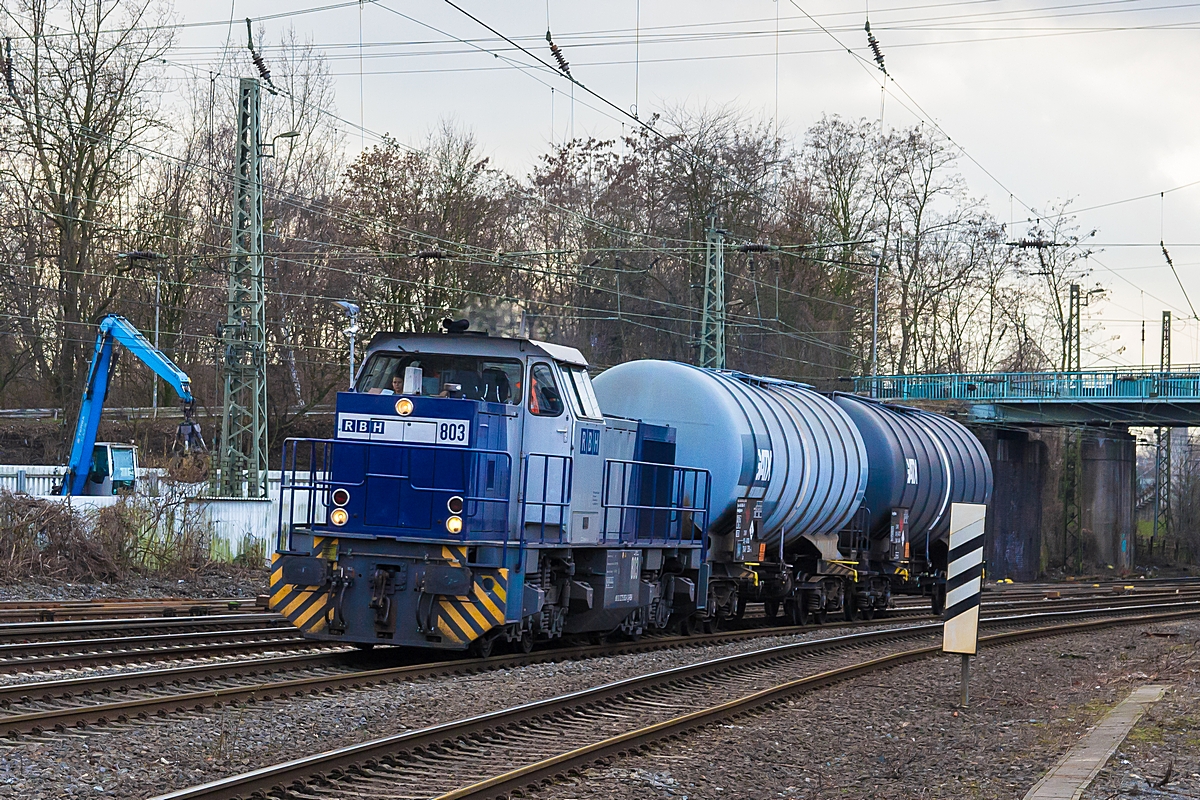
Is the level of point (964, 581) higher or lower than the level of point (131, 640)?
higher

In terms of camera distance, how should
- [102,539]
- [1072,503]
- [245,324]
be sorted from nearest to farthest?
[102,539], [245,324], [1072,503]

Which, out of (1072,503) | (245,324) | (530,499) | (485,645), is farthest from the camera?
(1072,503)

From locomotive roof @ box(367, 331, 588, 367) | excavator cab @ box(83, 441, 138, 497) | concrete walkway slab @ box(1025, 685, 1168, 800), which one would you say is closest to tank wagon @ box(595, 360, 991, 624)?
locomotive roof @ box(367, 331, 588, 367)

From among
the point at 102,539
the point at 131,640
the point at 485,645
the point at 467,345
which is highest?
the point at 467,345

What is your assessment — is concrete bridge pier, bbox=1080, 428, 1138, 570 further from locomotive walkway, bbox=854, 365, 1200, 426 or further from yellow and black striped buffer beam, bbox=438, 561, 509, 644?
yellow and black striped buffer beam, bbox=438, 561, 509, 644

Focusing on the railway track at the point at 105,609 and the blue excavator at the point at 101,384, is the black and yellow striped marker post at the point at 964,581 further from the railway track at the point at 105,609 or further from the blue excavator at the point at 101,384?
the blue excavator at the point at 101,384

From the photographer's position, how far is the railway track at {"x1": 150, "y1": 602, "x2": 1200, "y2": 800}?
693 centimetres

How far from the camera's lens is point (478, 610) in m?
11.6

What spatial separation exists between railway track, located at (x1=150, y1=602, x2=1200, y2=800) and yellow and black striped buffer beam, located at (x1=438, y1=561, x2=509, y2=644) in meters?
1.41

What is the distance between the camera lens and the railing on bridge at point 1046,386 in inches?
1735

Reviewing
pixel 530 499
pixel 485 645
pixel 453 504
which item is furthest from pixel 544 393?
pixel 485 645

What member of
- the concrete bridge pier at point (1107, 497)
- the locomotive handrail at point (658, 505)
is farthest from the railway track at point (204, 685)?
the concrete bridge pier at point (1107, 497)

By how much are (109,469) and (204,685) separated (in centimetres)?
2081

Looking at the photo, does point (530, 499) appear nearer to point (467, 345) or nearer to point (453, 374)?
point (453, 374)
